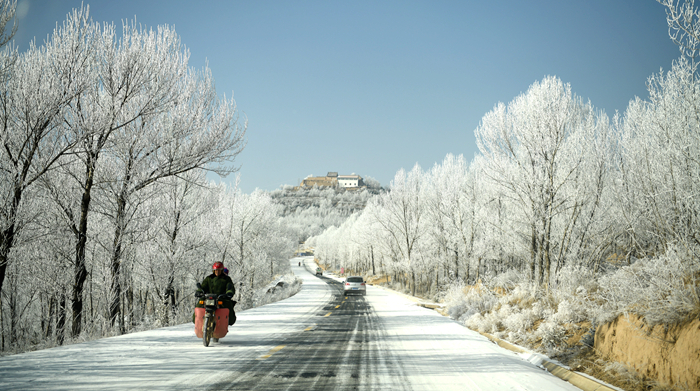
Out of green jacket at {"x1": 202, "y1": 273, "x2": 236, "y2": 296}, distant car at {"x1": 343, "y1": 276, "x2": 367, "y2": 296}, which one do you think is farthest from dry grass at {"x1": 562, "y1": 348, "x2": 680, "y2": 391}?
distant car at {"x1": 343, "y1": 276, "x2": 367, "y2": 296}

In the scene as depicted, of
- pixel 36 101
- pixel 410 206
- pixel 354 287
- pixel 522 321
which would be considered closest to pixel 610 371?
pixel 522 321

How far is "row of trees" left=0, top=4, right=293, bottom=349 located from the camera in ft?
30.2

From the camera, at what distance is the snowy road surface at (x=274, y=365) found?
4.86m

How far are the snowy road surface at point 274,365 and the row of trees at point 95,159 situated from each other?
485 cm

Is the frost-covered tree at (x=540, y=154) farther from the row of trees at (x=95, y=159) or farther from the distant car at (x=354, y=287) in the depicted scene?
the distant car at (x=354, y=287)

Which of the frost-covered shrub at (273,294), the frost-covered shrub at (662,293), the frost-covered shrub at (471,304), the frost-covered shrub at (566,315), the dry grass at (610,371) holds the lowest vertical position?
the frost-covered shrub at (273,294)

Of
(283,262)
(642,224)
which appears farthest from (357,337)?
(283,262)

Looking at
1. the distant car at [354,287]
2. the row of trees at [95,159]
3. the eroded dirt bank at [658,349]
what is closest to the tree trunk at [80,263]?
the row of trees at [95,159]

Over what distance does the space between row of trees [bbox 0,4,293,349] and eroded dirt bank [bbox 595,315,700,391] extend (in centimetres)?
1154

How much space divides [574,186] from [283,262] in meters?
49.4

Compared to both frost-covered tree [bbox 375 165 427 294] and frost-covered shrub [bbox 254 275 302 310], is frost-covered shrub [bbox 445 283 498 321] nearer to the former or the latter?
frost-covered shrub [bbox 254 275 302 310]

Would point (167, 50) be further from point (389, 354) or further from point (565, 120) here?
point (565, 120)

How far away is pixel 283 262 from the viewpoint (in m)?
59.6

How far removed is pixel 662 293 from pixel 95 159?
13.4m
